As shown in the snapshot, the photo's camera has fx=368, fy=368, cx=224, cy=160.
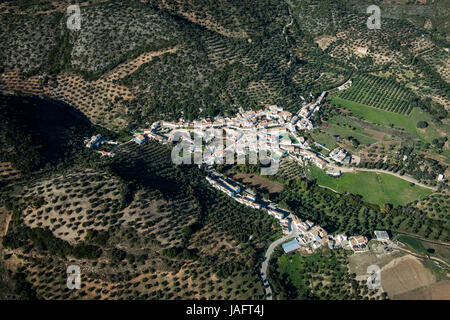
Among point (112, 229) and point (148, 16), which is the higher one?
point (148, 16)

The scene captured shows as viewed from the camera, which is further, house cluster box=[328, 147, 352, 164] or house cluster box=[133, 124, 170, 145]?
house cluster box=[133, 124, 170, 145]

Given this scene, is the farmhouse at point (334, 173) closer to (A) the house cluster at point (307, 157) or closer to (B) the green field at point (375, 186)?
(B) the green field at point (375, 186)

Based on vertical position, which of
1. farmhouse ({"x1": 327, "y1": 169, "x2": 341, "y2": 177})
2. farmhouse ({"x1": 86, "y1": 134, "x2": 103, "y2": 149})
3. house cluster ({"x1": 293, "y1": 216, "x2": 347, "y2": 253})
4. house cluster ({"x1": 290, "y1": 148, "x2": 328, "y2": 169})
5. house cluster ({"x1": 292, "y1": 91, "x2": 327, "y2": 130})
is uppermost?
house cluster ({"x1": 292, "y1": 91, "x2": 327, "y2": 130})

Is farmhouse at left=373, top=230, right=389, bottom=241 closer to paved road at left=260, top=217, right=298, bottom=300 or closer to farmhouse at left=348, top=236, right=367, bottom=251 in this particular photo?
farmhouse at left=348, top=236, right=367, bottom=251

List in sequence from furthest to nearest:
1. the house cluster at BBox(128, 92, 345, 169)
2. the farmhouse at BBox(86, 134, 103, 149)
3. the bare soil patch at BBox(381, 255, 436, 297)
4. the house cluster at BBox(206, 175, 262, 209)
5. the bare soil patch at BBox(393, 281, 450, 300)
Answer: the house cluster at BBox(128, 92, 345, 169) → the farmhouse at BBox(86, 134, 103, 149) → the house cluster at BBox(206, 175, 262, 209) → the bare soil patch at BBox(381, 255, 436, 297) → the bare soil patch at BBox(393, 281, 450, 300)

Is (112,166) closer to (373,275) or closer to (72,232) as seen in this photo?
(72,232)

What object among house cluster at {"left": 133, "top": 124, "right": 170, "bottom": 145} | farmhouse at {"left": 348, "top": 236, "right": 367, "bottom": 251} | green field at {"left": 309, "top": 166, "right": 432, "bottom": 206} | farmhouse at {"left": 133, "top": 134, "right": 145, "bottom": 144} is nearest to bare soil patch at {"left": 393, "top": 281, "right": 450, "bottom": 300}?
farmhouse at {"left": 348, "top": 236, "right": 367, "bottom": 251}
